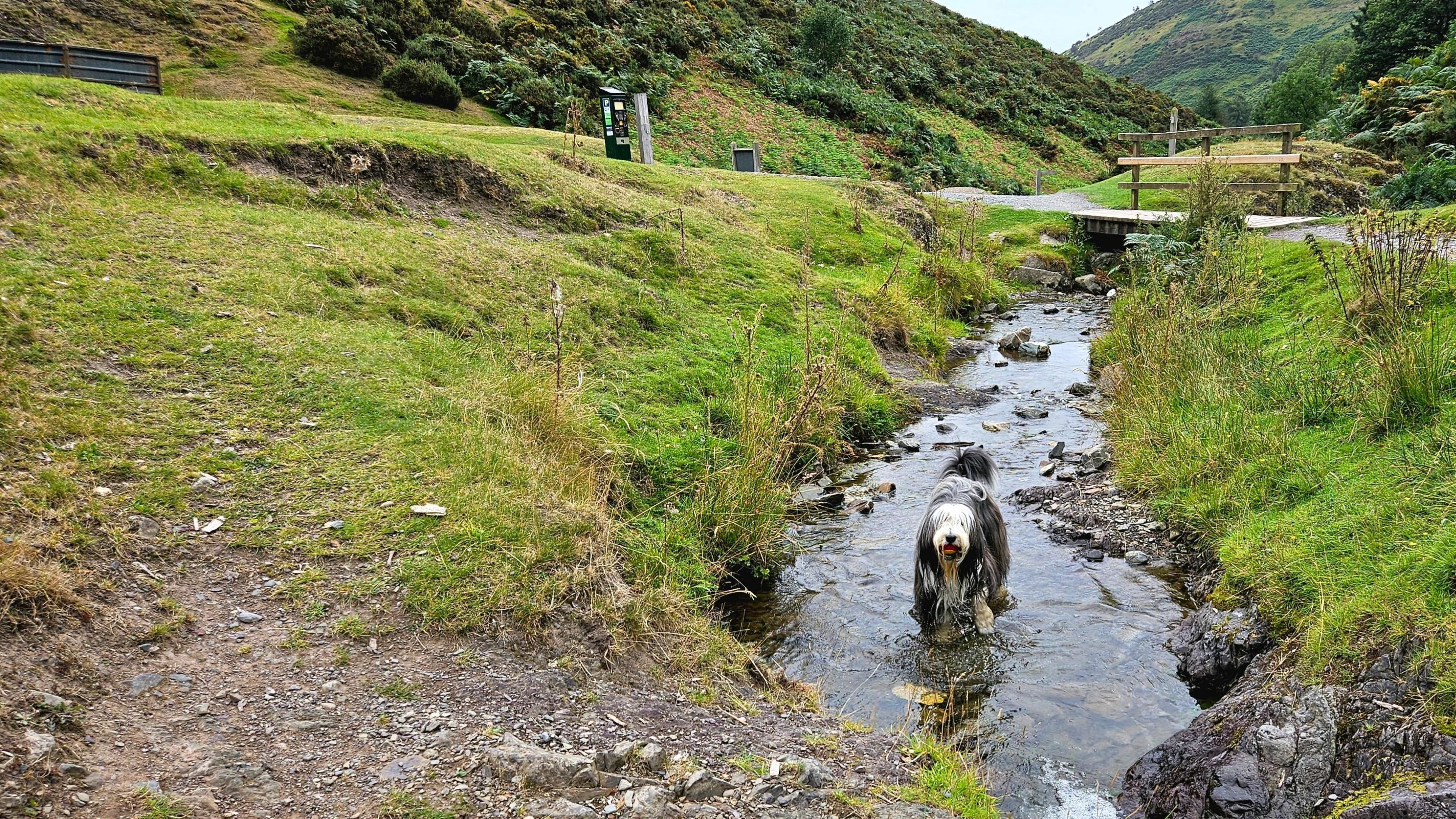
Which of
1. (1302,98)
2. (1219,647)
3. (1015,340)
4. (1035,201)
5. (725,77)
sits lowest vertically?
(1219,647)

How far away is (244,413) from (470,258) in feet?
14.4

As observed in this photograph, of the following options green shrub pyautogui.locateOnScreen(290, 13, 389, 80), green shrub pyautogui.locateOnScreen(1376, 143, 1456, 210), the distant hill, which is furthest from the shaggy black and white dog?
the distant hill

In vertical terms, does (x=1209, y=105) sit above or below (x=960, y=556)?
above

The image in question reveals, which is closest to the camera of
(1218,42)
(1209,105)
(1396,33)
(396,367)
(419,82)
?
(396,367)

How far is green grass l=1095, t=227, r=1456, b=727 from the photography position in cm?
494

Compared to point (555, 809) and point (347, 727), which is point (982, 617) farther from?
point (347, 727)

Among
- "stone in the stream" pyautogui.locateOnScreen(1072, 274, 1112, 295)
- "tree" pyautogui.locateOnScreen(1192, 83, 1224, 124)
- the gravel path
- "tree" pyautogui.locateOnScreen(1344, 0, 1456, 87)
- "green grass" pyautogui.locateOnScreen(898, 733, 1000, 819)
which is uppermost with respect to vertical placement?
"tree" pyautogui.locateOnScreen(1192, 83, 1224, 124)

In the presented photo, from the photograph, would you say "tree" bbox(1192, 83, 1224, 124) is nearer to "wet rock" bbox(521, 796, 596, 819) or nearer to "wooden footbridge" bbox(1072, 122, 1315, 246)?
"wooden footbridge" bbox(1072, 122, 1315, 246)

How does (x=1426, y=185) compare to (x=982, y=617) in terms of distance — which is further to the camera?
(x=1426, y=185)

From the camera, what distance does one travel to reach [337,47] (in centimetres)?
2425

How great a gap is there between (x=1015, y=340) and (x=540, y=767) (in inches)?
535

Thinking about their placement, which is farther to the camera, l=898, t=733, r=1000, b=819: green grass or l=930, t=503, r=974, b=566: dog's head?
l=930, t=503, r=974, b=566: dog's head

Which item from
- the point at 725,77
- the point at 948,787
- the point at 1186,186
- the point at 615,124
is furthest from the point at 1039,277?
the point at 725,77

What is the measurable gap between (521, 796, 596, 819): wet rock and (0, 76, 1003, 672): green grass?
4.78 feet
